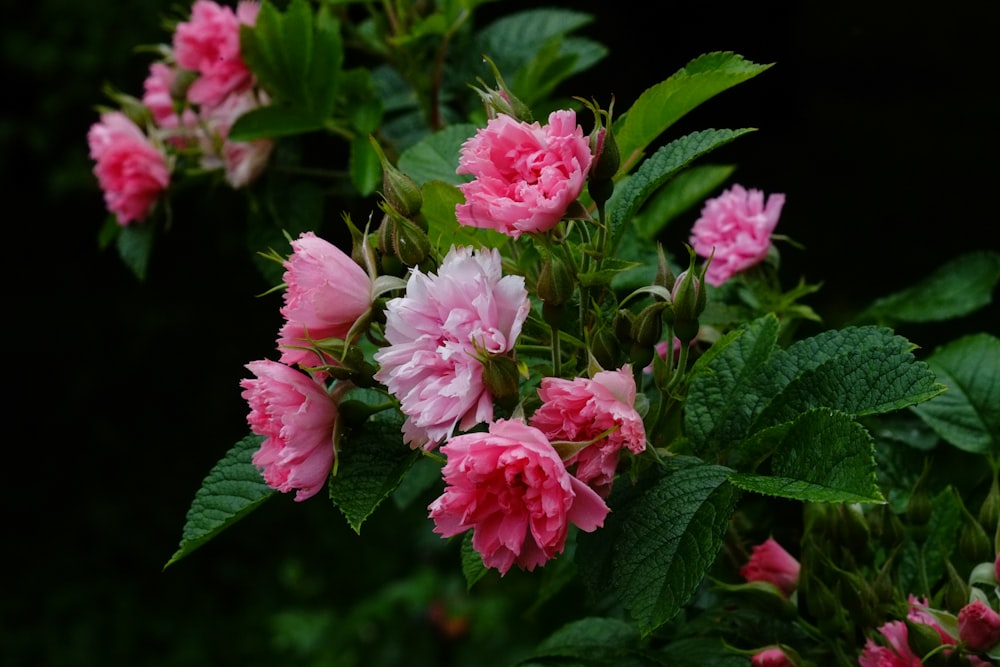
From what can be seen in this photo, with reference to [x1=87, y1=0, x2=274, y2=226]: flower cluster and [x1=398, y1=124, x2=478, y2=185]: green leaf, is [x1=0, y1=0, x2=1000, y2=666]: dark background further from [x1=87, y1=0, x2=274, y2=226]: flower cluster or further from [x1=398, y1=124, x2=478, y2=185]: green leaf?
[x1=398, y1=124, x2=478, y2=185]: green leaf

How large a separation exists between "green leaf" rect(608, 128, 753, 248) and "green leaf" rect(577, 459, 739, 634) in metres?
0.17

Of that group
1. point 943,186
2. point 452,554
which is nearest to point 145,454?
point 452,554

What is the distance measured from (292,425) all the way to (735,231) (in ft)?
1.52

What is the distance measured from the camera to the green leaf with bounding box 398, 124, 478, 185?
2.92 feet

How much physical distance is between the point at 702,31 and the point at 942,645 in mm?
1761

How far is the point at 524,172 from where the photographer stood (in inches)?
26.0

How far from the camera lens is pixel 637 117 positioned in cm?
75

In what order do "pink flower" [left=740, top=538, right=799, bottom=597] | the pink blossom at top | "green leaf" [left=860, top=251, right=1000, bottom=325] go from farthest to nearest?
the pink blossom at top → "green leaf" [left=860, top=251, right=1000, bottom=325] → "pink flower" [left=740, top=538, right=799, bottom=597]

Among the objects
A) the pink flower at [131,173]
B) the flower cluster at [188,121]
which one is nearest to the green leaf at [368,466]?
the flower cluster at [188,121]

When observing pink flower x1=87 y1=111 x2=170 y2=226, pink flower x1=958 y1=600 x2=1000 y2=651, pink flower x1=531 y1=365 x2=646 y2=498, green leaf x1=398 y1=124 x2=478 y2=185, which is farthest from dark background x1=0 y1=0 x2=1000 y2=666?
pink flower x1=531 y1=365 x2=646 y2=498

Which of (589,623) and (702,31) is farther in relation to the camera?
(702,31)

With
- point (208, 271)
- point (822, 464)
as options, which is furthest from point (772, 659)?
point (208, 271)

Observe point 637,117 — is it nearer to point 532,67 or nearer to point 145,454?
point 532,67

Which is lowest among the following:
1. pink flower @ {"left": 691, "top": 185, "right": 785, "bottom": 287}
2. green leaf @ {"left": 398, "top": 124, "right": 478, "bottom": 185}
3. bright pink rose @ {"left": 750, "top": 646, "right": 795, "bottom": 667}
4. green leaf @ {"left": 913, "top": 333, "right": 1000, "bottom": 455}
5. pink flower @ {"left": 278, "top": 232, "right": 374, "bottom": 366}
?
bright pink rose @ {"left": 750, "top": 646, "right": 795, "bottom": 667}
